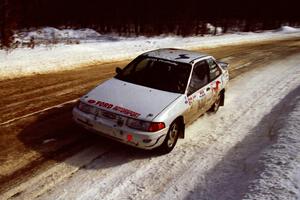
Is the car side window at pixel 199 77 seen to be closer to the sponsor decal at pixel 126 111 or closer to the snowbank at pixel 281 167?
the sponsor decal at pixel 126 111

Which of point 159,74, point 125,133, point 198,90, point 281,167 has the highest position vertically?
point 159,74

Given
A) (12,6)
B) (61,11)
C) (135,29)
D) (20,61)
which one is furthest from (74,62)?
(61,11)

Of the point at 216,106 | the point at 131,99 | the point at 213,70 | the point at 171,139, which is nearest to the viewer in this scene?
the point at 131,99

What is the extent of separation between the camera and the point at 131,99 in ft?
19.3

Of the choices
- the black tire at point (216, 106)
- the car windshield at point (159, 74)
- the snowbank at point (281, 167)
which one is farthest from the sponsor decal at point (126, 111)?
the black tire at point (216, 106)

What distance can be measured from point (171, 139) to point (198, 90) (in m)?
1.36

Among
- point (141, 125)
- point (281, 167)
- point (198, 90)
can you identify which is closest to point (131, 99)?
point (141, 125)

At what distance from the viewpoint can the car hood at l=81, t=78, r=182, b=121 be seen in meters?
5.55

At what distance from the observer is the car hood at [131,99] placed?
5551 mm

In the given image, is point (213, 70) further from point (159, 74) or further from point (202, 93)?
point (159, 74)

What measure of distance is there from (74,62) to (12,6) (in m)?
5.92

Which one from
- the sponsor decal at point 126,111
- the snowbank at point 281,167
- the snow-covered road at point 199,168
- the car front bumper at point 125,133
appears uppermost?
the sponsor decal at point 126,111

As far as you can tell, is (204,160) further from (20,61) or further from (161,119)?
(20,61)

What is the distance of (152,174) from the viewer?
5.30 m
